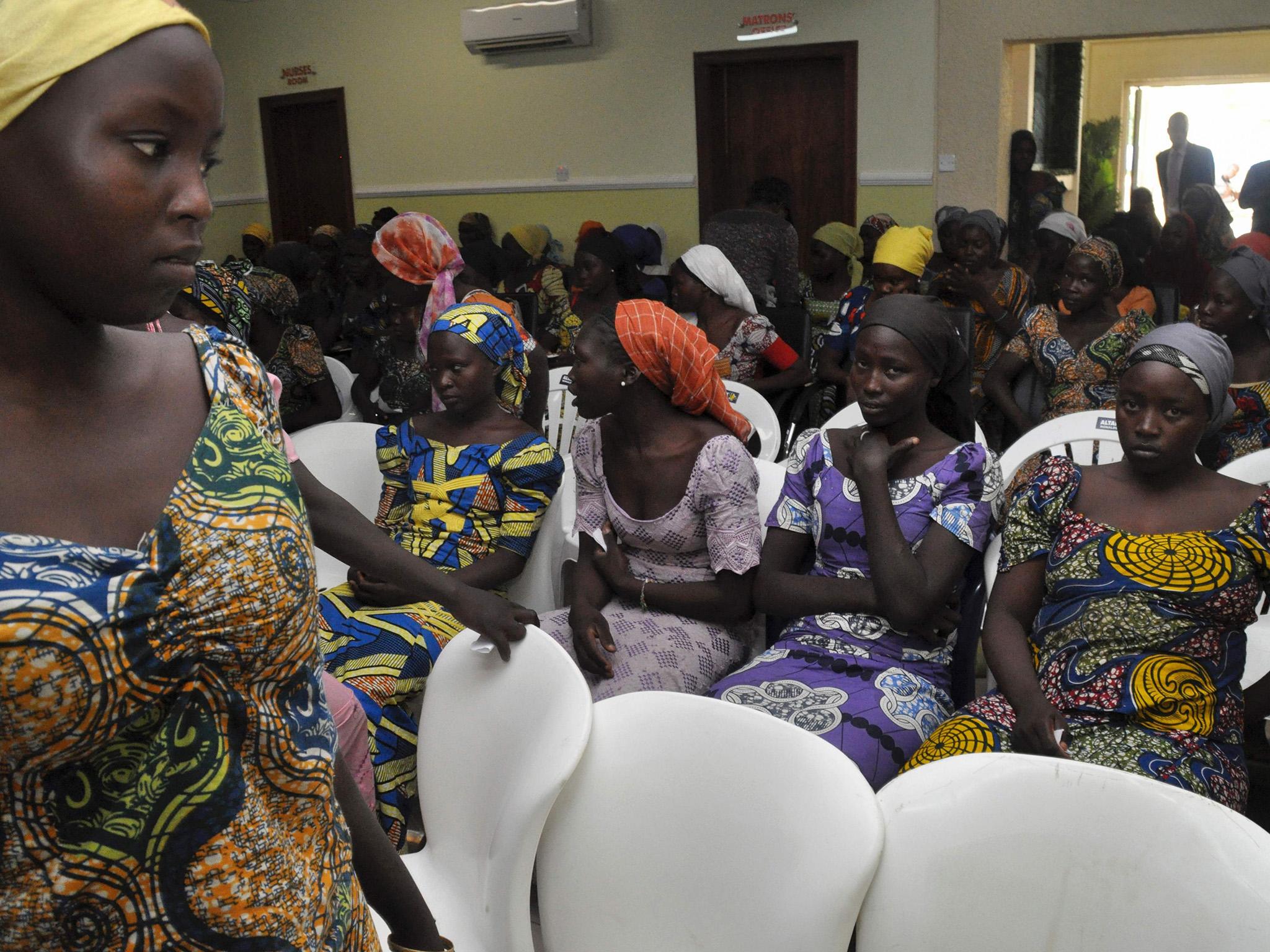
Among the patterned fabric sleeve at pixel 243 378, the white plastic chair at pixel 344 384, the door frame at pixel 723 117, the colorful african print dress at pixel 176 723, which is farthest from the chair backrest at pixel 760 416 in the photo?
the door frame at pixel 723 117

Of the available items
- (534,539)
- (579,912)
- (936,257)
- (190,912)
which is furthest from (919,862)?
(936,257)

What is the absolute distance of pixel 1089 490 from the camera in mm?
2223

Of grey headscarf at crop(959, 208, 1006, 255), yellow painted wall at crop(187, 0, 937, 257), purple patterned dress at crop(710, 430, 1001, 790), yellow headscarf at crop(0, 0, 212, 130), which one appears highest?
yellow painted wall at crop(187, 0, 937, 257)

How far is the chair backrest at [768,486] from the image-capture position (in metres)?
2.83

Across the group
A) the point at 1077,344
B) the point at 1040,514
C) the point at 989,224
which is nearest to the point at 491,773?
the point at 1040,514

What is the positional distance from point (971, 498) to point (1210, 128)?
10.5 metres

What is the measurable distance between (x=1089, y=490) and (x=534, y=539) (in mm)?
1393

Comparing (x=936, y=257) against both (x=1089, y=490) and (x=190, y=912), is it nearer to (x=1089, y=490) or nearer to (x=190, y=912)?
(x=1089, y=490)

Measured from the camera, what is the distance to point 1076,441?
3137 millimetres

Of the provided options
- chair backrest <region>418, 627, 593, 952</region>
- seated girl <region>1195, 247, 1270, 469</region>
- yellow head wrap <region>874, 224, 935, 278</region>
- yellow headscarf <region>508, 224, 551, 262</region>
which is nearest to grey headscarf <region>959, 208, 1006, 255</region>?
yellow head wrap <region>874, 224, 935, 278</region>

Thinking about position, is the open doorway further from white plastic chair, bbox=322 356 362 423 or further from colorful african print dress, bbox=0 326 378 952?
colorful african print dress, bbox=0 326 378 952

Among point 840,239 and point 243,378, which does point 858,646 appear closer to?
point 243,378

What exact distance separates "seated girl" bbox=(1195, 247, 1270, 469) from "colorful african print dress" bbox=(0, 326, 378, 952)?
343 cm

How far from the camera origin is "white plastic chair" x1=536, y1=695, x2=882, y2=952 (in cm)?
138
